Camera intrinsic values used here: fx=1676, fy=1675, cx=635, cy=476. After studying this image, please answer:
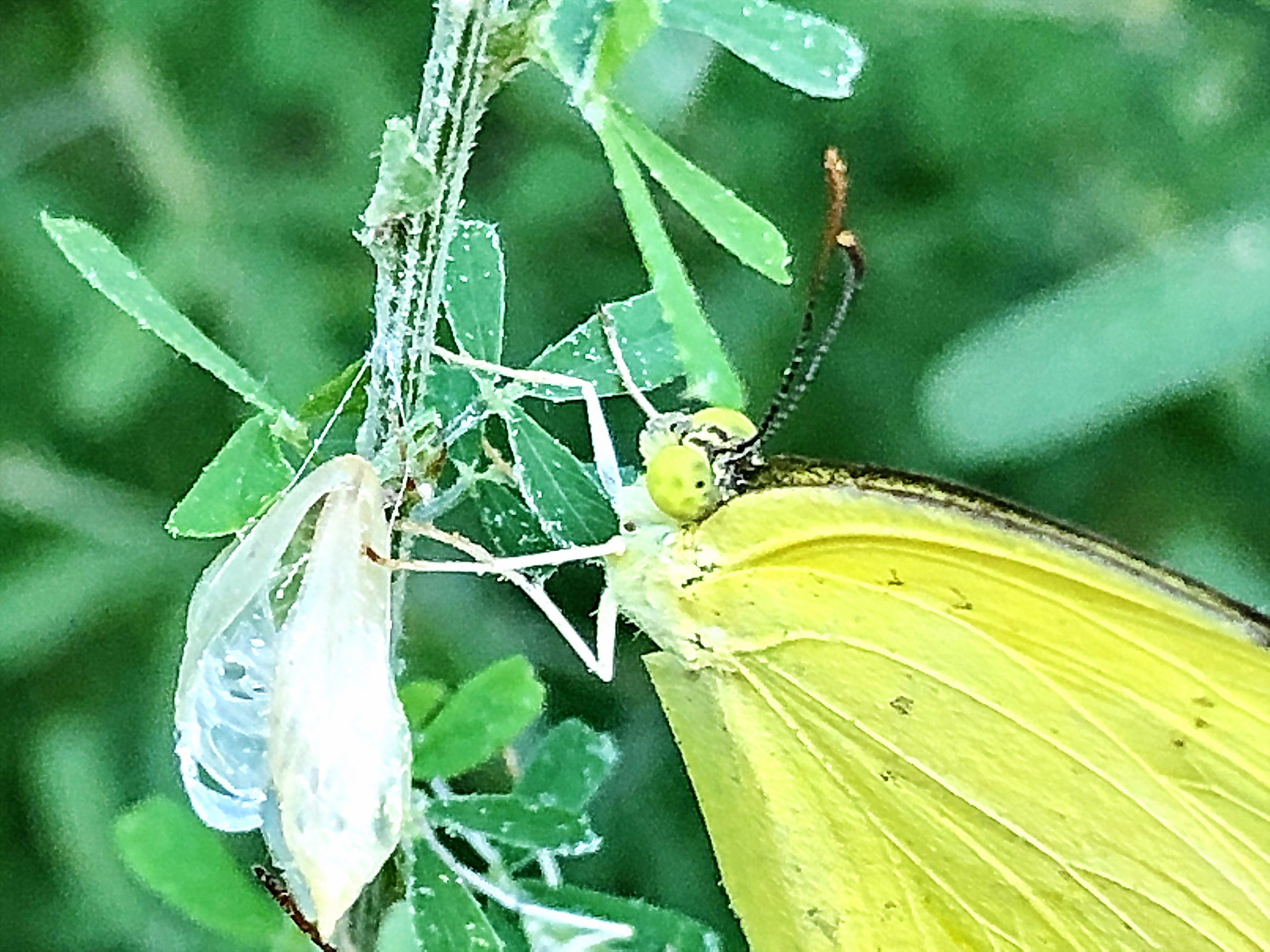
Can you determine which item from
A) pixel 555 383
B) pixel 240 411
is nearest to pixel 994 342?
pixel 555 383

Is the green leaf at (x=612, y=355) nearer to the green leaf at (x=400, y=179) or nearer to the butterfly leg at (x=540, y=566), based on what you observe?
the butterfly leg at (x=540, y=566)

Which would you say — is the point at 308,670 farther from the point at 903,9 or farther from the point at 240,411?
the point at 903,9

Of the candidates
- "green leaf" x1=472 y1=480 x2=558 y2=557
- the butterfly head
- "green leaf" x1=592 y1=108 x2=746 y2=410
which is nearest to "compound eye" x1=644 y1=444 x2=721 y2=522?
the butterfly head

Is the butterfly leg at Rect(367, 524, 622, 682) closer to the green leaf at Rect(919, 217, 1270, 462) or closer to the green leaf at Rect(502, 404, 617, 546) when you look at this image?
the green leaf at Rect(502, 404, 617, 546)

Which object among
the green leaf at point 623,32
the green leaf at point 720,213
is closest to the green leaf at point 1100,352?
the green leaf at point 720,213

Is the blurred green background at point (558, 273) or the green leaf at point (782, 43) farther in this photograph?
the blurred green background at point (558, 273)

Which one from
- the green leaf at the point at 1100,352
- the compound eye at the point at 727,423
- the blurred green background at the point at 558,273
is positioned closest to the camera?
the compound eye at the point at 727,423

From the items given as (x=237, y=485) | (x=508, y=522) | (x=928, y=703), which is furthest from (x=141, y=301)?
(x=928, y=703)

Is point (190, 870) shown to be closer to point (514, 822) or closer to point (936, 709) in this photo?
point (514, 822)
